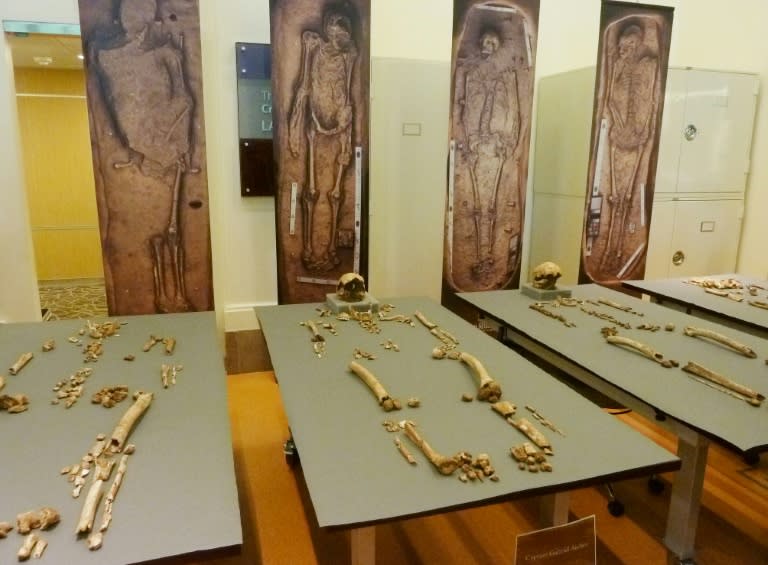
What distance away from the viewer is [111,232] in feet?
11.5

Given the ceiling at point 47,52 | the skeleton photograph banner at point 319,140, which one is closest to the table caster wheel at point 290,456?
the skeleton photograph banner at point 319,140

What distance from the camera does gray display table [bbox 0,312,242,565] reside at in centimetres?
127

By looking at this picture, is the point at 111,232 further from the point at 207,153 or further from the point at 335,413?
the point at 335,413

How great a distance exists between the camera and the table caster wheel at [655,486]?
268cm

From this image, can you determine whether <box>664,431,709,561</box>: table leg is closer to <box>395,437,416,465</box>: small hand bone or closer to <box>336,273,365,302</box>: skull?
<box>395,437,416,465</box>: small hand bone

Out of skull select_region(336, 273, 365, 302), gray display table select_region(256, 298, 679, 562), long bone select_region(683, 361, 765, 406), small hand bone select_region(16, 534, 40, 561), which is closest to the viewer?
small hand bone select_region(16, 534, 40, 561)

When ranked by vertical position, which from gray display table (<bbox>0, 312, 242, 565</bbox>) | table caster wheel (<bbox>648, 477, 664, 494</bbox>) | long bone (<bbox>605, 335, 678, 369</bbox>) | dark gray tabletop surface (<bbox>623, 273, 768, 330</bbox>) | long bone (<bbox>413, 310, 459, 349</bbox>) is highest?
dark gray tabletop surface (<bbox>623, 273, 768, 330</bbox>)

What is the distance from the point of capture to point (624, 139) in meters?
4.21

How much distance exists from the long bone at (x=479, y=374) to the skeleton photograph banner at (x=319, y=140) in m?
1.54

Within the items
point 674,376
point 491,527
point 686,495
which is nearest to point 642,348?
point 674,376

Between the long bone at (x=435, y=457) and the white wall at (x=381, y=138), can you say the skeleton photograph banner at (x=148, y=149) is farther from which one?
the long bone at (x=435, y=457)

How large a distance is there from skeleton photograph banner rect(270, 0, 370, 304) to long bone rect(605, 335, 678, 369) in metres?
1.76

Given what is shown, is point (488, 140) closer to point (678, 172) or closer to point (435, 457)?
point (678, 172)

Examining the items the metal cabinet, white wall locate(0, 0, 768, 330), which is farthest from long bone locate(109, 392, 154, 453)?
the metal cabinet
